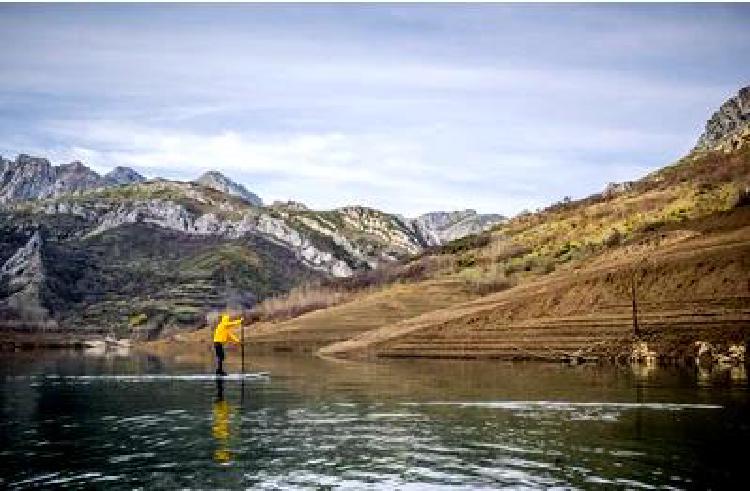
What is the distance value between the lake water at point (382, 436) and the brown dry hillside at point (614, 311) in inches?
1298

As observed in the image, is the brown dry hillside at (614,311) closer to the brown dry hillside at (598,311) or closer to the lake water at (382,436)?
the brown dry hillside at (598,311)

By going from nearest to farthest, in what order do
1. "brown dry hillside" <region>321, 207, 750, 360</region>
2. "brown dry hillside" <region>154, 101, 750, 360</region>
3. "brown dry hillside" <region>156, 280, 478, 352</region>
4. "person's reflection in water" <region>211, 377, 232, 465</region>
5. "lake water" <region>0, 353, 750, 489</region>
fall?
"lake water" <region>0, 353, 750, 489</region>
"person's reflection in water" <region>211, 377, 232, 465</region>
"brown dry hillside" <region>321, 207, 750, 360</region>
"brown dry hillside" <region>154, 101, 750, 360</region>
"brown dry hillside" <region>156, 280, 478, 352</region>

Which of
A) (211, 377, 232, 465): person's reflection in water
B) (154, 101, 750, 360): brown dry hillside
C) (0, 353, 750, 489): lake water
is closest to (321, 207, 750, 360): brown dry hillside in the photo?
(154, 101, 750, 360): brown dry hillside

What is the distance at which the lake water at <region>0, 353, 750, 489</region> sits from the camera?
957 inches

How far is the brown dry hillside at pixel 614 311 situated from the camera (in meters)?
90.6

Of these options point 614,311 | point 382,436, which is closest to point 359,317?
point 614,311

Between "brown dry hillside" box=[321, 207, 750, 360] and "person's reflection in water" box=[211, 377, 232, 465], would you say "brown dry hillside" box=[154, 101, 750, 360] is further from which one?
"person's reflection in water" box=[211, 377, 232, 465]

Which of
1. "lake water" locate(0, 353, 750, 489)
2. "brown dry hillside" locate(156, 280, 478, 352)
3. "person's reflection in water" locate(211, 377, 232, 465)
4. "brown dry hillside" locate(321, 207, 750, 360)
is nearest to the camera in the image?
"lake water" locate(0, 353, 750, 489)

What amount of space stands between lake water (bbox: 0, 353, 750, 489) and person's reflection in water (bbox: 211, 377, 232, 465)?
3.2 inches

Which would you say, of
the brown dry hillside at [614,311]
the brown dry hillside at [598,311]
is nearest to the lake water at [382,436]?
the brown dry hillside at [614,311]

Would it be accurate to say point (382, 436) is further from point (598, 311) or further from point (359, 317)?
point (359, 317)

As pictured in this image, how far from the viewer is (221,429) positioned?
35.2m

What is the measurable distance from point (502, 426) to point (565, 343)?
64603 mm

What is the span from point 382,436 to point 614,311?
75110 millimetres
